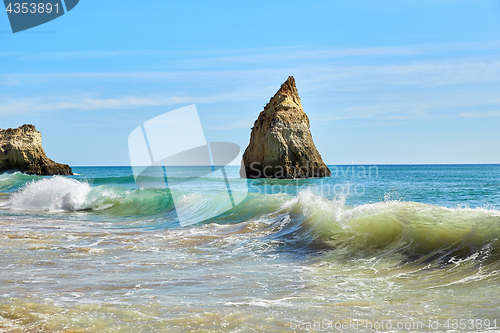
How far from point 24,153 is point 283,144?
3686cm

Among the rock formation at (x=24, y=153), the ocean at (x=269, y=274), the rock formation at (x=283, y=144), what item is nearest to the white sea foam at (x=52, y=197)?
the ocean at (x=269, y=274)

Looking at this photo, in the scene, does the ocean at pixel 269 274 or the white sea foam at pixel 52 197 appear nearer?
the ocean at pixel 269 274

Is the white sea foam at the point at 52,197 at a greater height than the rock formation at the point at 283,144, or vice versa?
the rock formation at the point at 283,144

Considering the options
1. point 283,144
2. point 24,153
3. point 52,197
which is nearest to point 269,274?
point 52,197

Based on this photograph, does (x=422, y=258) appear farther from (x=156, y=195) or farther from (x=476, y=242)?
(x=156, y=195)

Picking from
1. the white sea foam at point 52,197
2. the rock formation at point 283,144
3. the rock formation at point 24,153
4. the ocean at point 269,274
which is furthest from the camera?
the rock formation at point 24,153

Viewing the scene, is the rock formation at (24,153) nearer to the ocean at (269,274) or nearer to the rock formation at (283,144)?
the rock formation at (283,144)

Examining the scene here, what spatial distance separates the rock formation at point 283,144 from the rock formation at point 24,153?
102 ft

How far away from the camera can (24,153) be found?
50.4 m

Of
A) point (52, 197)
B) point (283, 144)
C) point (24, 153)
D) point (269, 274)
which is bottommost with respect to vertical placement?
point (269, 274)

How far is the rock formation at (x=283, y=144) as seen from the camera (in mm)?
35031

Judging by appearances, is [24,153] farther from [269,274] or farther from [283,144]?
[269,274]

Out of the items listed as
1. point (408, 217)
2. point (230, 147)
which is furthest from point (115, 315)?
point (230, 147)

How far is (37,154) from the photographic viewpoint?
5147cm
